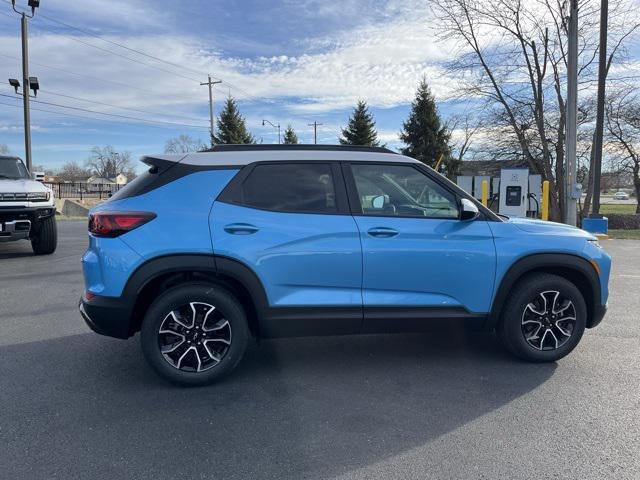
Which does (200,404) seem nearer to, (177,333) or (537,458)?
(177,333)

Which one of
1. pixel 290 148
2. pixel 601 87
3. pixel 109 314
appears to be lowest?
pixel 109 314

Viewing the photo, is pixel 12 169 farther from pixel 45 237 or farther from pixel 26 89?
pixel 26 89

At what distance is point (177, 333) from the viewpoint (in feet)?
12.4

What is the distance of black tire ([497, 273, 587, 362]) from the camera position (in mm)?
4172

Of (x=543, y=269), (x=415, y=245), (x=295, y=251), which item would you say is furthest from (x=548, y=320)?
(x=295, y=251)

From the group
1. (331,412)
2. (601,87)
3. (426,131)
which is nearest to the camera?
(331,412)

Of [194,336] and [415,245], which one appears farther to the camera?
[415,245]

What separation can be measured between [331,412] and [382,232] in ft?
4.45

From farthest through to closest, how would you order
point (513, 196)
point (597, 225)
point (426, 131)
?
point (426, 131), point (513, 196), point (597, 225)

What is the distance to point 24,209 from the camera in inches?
370

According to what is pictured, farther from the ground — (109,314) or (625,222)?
(109,314)

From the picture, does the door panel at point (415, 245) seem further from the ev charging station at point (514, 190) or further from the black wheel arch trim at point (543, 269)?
the ev charging station at point (514, 190)

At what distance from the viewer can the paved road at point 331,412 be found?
2.82 metres

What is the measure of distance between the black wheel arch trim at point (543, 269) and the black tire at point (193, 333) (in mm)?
2010
